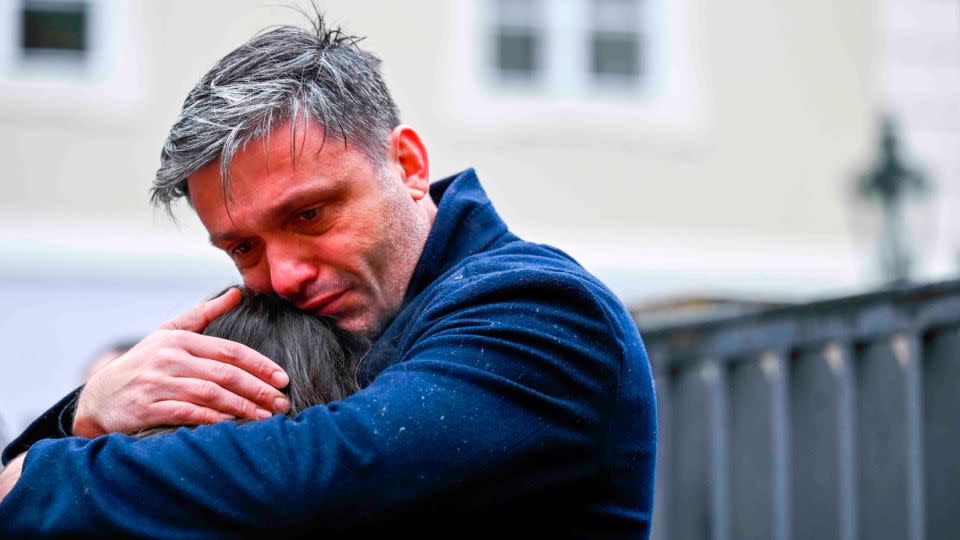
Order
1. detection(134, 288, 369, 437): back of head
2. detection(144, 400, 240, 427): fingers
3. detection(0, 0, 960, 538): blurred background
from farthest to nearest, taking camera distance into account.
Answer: detection(0, 0, 960, 538): blurred background
detection(134, 288, 369, 437): back of head
detection(144, 400, 240, 427): fingers

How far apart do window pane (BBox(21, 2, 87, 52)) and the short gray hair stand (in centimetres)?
780

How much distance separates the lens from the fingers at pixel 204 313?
2229 millimetres

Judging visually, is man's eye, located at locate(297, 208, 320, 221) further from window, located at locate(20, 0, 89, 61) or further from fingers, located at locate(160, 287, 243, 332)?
window, located at locate(20, 0, 89, 61)

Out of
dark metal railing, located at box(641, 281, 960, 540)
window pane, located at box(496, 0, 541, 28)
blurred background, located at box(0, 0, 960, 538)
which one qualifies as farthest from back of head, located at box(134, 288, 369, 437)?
window pane, located at box(496, 0, 541, 28)

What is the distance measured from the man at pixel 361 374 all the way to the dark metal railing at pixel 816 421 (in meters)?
1.70

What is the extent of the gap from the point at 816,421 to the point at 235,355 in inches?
90.7

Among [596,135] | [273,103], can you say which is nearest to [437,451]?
[273,103]

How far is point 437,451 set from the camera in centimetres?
185

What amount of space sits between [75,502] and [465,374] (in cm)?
56

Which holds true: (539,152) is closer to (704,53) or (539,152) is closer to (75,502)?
(704,53)

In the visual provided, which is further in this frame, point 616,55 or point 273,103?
point 616,55

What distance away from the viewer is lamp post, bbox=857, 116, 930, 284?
22.9 feet

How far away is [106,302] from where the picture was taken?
952 centimetres

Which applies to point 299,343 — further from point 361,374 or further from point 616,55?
point 616,55
